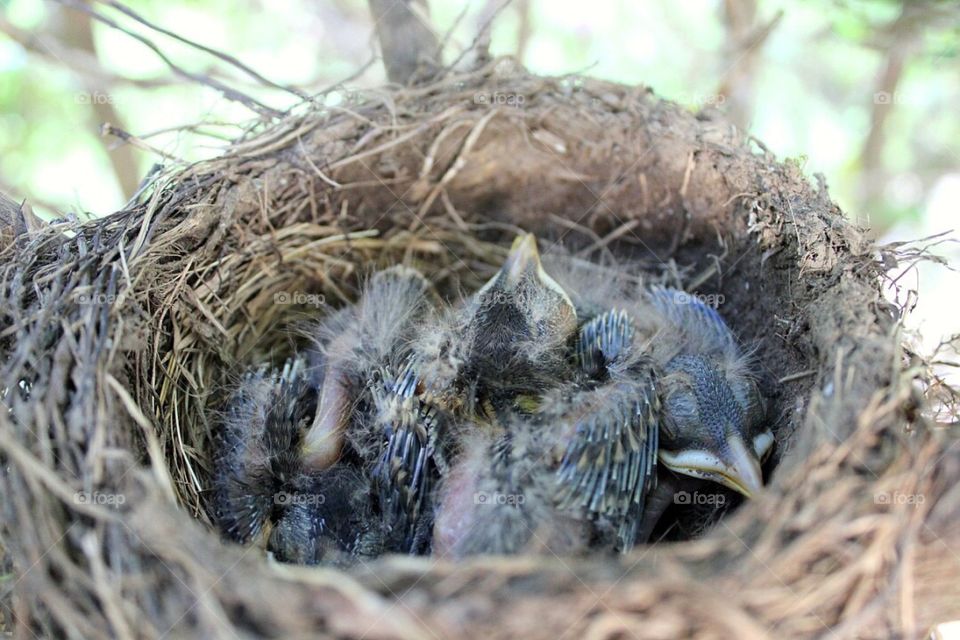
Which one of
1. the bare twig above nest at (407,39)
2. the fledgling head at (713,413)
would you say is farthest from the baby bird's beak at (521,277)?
the bare twig above nest at (407,39)

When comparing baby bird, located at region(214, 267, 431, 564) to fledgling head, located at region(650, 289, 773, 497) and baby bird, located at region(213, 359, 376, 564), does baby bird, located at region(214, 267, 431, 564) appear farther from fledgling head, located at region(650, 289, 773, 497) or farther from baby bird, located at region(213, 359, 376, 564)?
fledgling head, located at region(650, 289, 773, 497)

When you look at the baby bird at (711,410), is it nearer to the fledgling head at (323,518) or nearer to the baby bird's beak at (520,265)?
the baby bird's beak at (520,265)

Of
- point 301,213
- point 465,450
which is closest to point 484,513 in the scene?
point 465,450

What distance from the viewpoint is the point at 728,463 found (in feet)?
3.74

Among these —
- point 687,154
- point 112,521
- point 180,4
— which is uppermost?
point 180,4

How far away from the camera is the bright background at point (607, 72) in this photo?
181 centimetres

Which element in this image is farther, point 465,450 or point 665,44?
point 665,44

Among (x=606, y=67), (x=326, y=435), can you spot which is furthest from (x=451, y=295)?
(x=606, y=67)

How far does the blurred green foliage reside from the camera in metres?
1.88

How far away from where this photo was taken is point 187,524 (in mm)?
900

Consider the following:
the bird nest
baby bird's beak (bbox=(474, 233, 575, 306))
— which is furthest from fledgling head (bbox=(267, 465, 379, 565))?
baby bird's beak (bbox=(474, 233, 575, 306))

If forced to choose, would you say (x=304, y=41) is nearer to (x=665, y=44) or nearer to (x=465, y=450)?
(x=665, y=44)

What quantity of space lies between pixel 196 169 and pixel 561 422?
34.1 inches

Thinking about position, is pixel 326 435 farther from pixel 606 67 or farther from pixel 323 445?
pixel 606 67
